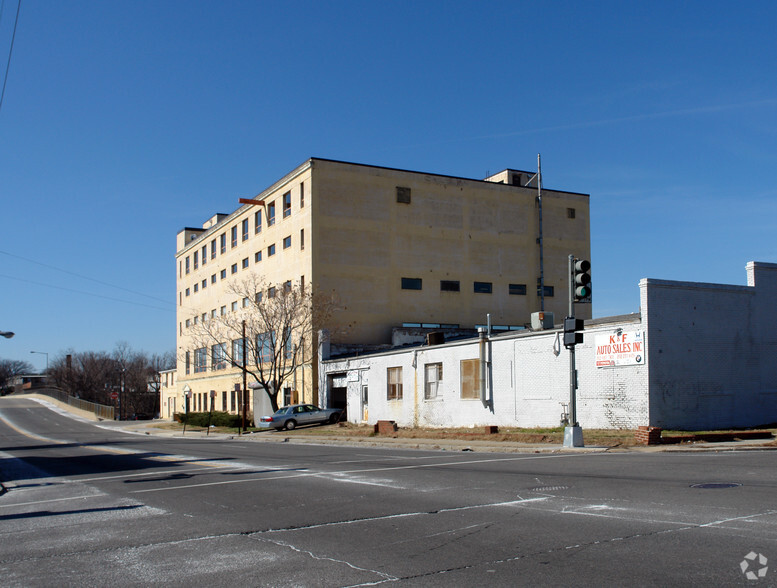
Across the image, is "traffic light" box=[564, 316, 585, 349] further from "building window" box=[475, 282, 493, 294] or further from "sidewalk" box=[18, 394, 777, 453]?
"building window" box=[475, 282, 493, 294]

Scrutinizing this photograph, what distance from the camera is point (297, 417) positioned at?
149 feet

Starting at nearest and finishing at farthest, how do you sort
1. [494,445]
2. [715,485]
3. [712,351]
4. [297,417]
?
[715,485] → [494,445] → [712,351] → [297,417]

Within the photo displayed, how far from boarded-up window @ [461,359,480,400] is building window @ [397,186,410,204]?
20.0m

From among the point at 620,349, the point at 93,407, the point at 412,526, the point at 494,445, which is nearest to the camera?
the point at 412,526

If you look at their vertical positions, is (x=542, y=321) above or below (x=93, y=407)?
above

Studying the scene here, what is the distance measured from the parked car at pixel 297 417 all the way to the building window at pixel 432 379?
9.34 m

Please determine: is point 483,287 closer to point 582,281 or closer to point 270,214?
point 270,214

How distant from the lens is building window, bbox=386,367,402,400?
41.5 metres

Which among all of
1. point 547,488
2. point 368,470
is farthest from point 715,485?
point 368,470

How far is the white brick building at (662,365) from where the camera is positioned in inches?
1054

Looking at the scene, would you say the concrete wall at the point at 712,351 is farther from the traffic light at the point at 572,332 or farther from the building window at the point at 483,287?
the building window at the point at 483,287

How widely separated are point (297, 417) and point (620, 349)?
76.3 feet

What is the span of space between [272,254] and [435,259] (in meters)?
12.5

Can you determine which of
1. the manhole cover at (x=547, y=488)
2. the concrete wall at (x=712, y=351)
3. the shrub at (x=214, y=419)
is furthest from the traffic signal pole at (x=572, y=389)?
the shrub at (x=214, y=419)
